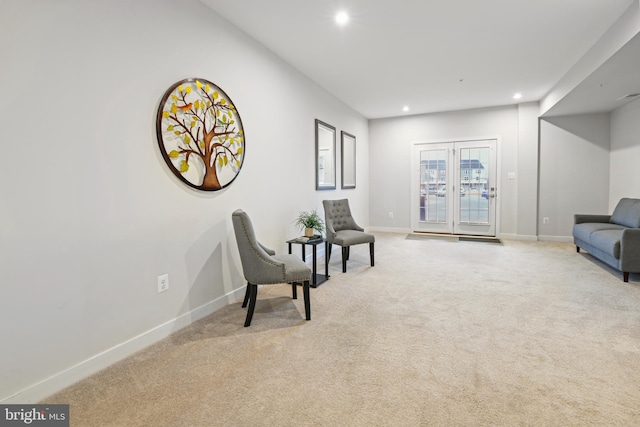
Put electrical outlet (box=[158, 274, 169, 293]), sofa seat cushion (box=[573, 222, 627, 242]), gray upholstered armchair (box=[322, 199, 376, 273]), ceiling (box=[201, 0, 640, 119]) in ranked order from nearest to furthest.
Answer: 1. electrical outlet (box=[158, 274, 169, 293])
2. ceiling (box=[201, 0, 640, 119])
3. gray upholstered armchair (box=[322, 199, 376, 273])
4. sofa seat cushion (box=[573, 222, 627, 242])

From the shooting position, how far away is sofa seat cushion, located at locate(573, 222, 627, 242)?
442 cm

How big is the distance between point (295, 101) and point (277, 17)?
4.35 feet

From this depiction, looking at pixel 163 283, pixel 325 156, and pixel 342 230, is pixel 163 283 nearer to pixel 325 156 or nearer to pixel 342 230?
pixel 342 230

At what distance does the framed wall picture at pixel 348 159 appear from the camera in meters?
5.94

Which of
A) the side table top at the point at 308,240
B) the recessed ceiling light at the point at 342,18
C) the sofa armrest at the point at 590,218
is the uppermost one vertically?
the recessed ceiling light at the point at 342,18

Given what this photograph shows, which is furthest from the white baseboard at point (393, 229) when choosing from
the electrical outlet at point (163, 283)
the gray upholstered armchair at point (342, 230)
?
the electrical outlet at point (163, 283)

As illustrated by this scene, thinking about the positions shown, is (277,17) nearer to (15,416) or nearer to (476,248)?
(15,416)

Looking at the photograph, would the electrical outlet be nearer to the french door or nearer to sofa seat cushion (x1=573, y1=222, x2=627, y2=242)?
sofa seat cushion (x1=573, y1=222, x2=627, y2=242)

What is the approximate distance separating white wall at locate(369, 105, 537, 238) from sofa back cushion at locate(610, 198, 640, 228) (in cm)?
148

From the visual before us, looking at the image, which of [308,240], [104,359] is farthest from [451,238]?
[104,359]

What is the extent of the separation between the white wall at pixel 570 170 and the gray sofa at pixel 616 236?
1.00 meters

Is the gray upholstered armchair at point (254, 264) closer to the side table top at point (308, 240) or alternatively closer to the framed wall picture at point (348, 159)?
the side table top at point (308, 240)

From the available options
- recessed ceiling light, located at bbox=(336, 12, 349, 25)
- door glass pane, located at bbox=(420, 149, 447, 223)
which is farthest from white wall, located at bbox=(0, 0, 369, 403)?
door glass pane, located at bbox=(420, 149, 447, 223)

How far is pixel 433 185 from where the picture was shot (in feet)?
22.9
